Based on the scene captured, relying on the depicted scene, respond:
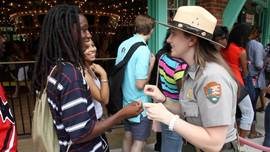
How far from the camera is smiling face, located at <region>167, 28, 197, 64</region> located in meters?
1.85

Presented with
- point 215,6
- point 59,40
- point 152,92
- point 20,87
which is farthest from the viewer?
point 20,87

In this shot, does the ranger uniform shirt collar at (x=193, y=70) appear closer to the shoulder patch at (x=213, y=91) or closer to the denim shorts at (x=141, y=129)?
the shoulder patch at (x=213, y=91)

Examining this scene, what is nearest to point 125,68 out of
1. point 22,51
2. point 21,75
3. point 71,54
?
point 71,54

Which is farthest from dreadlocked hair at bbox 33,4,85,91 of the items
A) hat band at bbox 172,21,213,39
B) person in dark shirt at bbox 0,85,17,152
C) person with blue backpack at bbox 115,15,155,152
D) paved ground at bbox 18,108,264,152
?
paved ground at bbox 18,108,264,152

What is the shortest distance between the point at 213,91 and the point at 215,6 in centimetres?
401

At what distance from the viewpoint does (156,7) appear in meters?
5.19

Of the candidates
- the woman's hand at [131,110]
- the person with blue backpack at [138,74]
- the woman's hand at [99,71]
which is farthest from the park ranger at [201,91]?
the person with blue backpack at [138,74]

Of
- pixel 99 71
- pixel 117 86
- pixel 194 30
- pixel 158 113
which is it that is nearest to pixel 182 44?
pixel 194 30

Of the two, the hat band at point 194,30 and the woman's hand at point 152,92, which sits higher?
the hat band at point 194,30

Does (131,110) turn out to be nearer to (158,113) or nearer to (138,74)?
(158,113)

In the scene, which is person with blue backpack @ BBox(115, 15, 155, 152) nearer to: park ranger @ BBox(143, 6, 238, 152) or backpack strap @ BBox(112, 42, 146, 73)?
backpack strap @ BBox(112, 42, 146, 73)

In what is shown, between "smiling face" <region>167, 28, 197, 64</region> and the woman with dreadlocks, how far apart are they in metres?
0.39

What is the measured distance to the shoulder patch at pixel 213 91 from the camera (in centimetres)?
170

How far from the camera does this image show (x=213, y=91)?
67.4 inches
